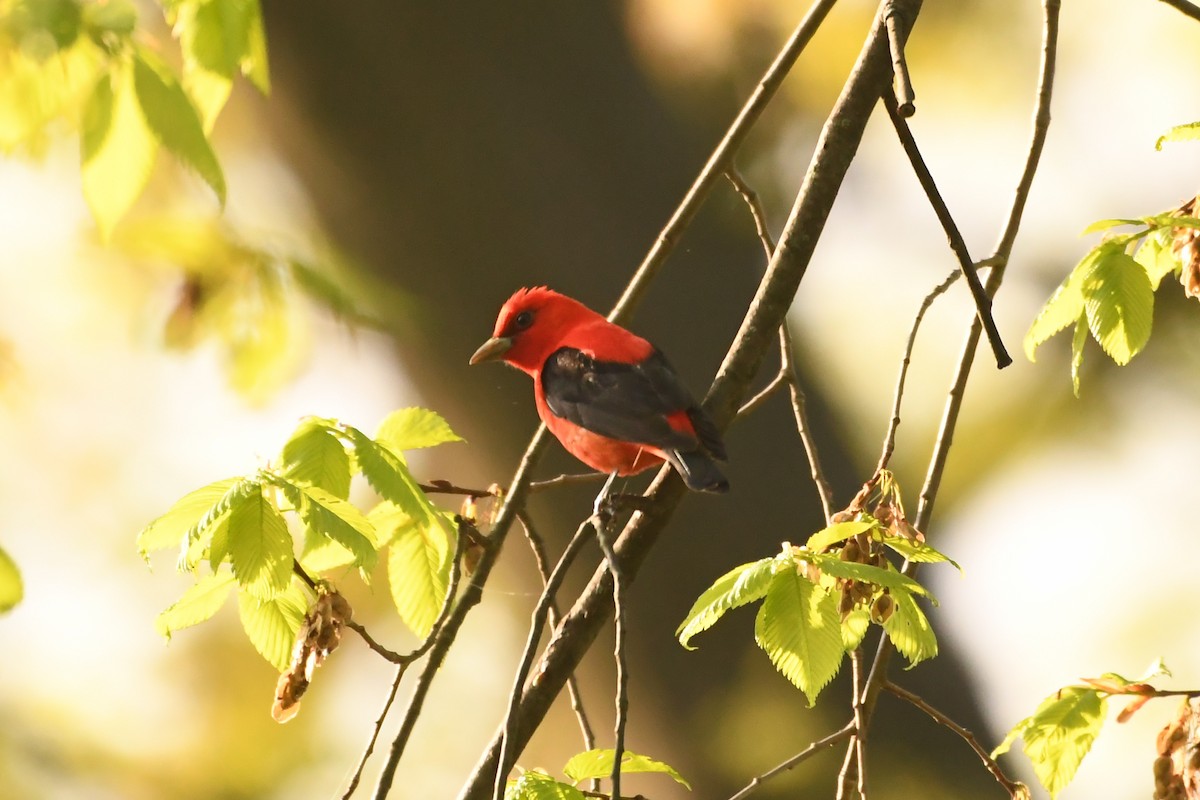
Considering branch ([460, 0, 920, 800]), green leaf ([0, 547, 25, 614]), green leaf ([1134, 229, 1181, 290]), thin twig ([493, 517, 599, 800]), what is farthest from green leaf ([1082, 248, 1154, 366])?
green leaf ([0, 547, 25, 614])

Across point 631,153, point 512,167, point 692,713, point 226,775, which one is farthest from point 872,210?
point 226,775

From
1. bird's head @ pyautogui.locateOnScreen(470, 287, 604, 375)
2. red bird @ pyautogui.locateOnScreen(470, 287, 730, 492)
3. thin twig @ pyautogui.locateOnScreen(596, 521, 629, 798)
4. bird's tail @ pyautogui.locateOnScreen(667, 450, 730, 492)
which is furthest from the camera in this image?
bird's head @ pyautogui.locateOnScreen(470, 287, 604, 375)

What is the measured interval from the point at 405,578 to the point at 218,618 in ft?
10.2

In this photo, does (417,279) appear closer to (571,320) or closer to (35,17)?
(571,320)

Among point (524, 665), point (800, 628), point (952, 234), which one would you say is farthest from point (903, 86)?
point (524, 665)

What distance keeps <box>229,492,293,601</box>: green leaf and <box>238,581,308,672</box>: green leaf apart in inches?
6.7

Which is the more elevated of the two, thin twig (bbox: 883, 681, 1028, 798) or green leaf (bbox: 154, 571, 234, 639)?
green leaf (bbox: 154, 571, 234, 639)

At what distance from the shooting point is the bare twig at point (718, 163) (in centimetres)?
152

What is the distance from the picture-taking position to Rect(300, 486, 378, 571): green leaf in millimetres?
1009

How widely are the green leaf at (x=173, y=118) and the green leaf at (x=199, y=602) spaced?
615 millimetres

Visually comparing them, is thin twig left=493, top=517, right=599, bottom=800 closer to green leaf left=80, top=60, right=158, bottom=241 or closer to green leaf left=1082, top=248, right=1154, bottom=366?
green leaf left=80, top=60, right=158, bottom=241

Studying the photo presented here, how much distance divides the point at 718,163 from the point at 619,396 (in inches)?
13.8

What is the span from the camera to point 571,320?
6.50ft

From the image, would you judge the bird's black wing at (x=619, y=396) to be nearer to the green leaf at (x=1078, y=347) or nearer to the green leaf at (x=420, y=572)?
the green leaf at (x=420, y=572)
